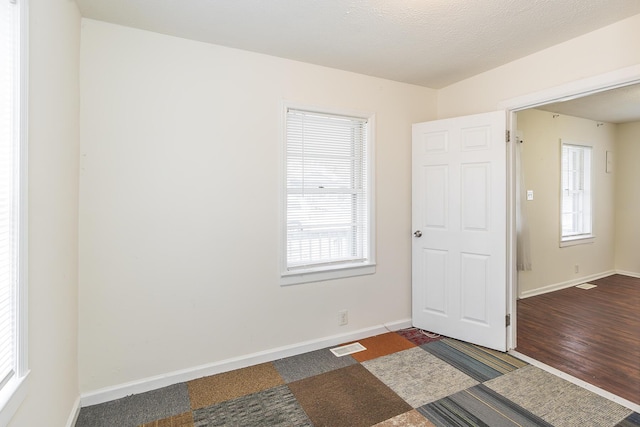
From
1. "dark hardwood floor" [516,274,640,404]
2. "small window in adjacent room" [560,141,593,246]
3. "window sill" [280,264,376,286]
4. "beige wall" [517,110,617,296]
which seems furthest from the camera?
"small window in adjacent room" [560,141,593,246]

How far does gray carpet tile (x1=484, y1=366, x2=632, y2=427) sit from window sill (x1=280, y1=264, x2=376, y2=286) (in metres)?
1.27

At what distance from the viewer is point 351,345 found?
113 inches

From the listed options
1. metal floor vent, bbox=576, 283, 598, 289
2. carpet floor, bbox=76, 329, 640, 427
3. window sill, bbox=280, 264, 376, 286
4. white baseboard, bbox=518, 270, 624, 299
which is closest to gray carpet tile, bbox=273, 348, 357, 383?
carpet floor, bbox=76, 329, 640, 427

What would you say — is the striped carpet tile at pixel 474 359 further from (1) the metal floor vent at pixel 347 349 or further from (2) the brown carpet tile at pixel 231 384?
(2) the brown carpet tile at pixel 231 384

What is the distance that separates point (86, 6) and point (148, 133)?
77cm

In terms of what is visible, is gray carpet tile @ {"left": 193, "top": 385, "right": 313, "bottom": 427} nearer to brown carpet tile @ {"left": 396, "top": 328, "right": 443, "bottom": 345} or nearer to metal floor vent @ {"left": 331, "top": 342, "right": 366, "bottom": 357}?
metal floor vent @ {"left": 331, "top": 342, "right": 366, "bottom": 357}

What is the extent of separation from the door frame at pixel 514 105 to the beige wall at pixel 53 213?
309 cm

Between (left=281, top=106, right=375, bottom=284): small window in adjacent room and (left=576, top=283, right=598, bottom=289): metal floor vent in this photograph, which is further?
(left=576, top=283, right=598, bottom=289): metal floor vent

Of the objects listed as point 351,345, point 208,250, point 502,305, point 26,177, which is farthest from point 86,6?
point 502,305

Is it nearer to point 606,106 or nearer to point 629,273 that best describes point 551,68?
point 606,106

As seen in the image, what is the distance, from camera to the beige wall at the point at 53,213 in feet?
4.30

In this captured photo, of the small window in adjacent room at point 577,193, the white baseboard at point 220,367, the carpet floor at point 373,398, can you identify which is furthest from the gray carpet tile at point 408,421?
the small window in adjacent room at point 577,193

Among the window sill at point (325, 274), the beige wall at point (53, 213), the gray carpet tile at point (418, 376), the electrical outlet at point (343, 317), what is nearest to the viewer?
the beige wall at point (53, 213)

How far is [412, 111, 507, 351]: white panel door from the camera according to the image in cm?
271
